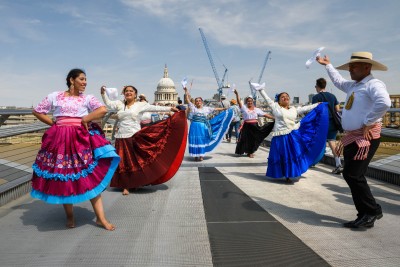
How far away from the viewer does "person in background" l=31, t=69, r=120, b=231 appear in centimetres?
354

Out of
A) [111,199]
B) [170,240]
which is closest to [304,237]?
[170,240]

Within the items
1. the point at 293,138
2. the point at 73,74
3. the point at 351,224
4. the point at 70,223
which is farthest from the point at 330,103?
the point at 70,223

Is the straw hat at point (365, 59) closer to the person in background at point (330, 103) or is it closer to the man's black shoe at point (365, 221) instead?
the man's black shoe at point (365, 221)

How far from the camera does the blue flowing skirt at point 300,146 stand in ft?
20.5

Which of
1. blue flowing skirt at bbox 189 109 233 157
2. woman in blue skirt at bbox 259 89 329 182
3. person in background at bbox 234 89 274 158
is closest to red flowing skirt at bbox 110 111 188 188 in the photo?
woman in blue skirt at bbox 259 89 329 182

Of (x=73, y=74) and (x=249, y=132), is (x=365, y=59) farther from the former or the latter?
(x=249, y=132)

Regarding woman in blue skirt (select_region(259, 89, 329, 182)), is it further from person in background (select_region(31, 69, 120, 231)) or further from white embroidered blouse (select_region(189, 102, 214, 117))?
person in background (select_region(31, 69, 120, 231))

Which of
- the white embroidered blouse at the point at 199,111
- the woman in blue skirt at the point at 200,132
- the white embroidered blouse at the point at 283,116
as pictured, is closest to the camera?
the white embroidered blouse at the point at 283,116

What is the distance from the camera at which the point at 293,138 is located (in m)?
6.41

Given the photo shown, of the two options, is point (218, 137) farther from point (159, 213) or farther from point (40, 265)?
point (40, 265)

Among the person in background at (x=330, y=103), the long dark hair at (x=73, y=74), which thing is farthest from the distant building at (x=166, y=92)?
the long dark hair at (x=73, y=74)

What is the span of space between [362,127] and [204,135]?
245 inches

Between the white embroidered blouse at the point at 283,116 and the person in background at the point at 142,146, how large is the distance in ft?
5.96

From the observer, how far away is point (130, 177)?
543 cm
